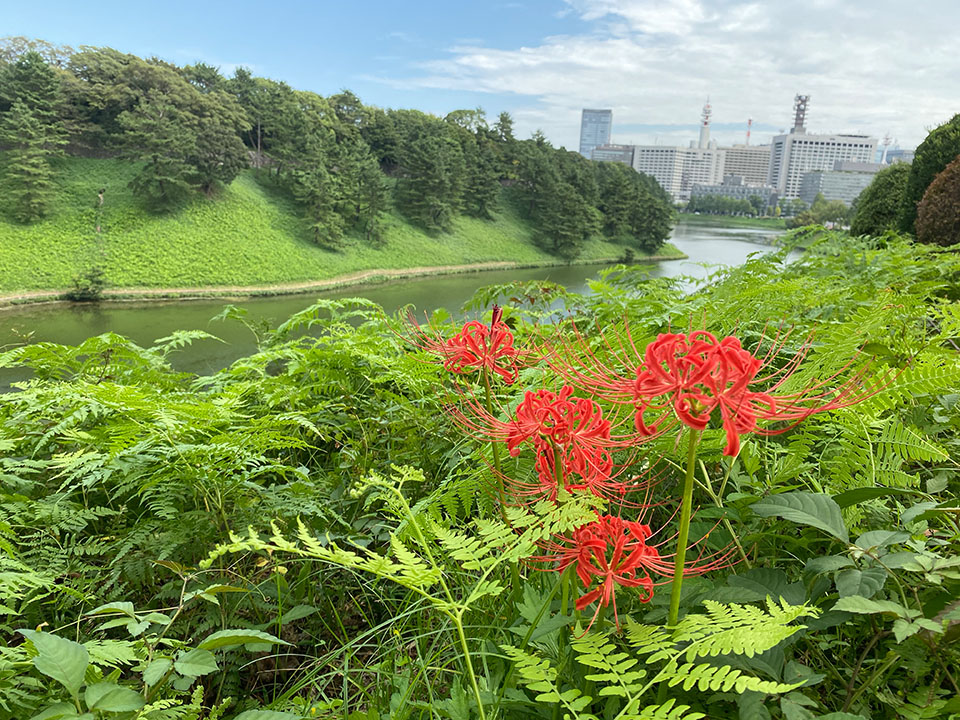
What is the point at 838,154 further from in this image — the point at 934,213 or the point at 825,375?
the point at 825,375

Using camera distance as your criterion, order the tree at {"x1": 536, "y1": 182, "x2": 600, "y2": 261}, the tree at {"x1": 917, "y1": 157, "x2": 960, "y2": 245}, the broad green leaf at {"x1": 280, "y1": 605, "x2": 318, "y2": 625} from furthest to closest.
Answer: the tree at {"x1": 536, "y1": 182, "x2": 600, "y2": 261} < the tree at {"x1": 917, "y1": 157, "x2": 960, "y2": 245} < the broad green leaf at {"x1": 280, "y1": 605, "x2": 318, "y2": 625}

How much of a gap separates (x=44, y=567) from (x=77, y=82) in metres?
38.3

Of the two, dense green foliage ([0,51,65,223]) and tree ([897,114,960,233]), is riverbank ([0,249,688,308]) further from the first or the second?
tree ([897,114,960,233])

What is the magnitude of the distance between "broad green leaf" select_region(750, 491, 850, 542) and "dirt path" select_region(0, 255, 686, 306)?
2643cm

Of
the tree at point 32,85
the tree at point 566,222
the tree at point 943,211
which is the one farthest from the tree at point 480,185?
the tree at point 943,211

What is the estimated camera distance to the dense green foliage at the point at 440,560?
798mm

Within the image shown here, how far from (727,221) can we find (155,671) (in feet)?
272

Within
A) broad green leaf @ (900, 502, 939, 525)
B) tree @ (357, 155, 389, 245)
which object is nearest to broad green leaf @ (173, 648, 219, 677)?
broad green leaf @ (900, 502, 939, 525)

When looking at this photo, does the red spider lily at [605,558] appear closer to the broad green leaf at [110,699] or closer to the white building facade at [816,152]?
the broad green leaf at [110,699]

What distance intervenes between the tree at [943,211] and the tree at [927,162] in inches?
128

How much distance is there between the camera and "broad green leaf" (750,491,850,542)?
84cm

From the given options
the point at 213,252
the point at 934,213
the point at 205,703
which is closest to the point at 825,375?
the point at 205,703

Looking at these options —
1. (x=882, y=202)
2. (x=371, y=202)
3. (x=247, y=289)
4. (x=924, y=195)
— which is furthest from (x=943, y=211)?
(x=371, y=202)

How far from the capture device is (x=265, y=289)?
26.3 meters
